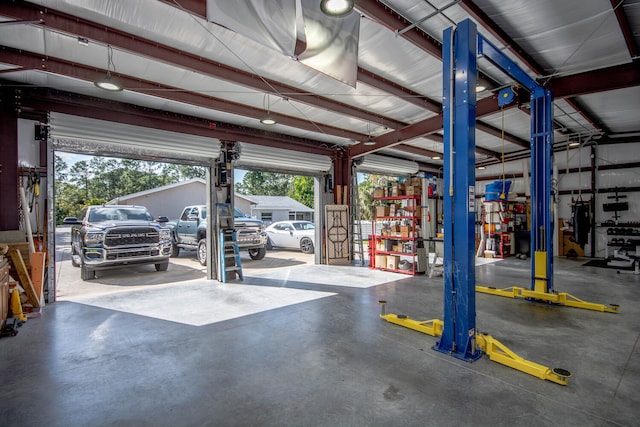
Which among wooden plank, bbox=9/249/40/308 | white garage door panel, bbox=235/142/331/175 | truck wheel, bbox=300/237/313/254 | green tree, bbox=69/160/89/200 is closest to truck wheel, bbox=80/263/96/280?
wooden plank, bbox=9/249/40/308

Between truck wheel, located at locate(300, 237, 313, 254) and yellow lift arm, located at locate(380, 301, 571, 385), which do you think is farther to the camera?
truck wheel, located at locate(300, 237, 313, 254)

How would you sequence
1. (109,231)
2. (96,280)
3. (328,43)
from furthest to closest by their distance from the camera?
(96,280), (109,231), (328,43)

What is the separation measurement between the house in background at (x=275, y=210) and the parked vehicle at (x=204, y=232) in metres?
8.96

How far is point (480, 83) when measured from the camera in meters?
5.43

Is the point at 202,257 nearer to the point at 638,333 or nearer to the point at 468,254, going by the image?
the point at 468,254

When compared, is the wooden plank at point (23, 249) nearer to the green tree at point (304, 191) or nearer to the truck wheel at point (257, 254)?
the truck wheel at point (257, 254)

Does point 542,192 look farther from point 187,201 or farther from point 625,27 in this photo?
point 187,201

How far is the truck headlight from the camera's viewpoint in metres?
6.53

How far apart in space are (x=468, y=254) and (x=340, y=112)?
408 centimetres

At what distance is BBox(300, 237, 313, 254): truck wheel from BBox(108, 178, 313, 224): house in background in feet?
20.7

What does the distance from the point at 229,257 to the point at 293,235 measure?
5332 mm

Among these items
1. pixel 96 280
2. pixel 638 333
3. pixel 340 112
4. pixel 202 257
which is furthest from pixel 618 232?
pixel 96 280

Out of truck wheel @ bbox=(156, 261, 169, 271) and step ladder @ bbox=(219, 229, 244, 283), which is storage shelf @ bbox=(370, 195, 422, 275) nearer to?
step ladder @ bbox=(219, 229, 244, 283)

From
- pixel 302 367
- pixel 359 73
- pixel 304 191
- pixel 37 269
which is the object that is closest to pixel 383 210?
pixel 359 73
